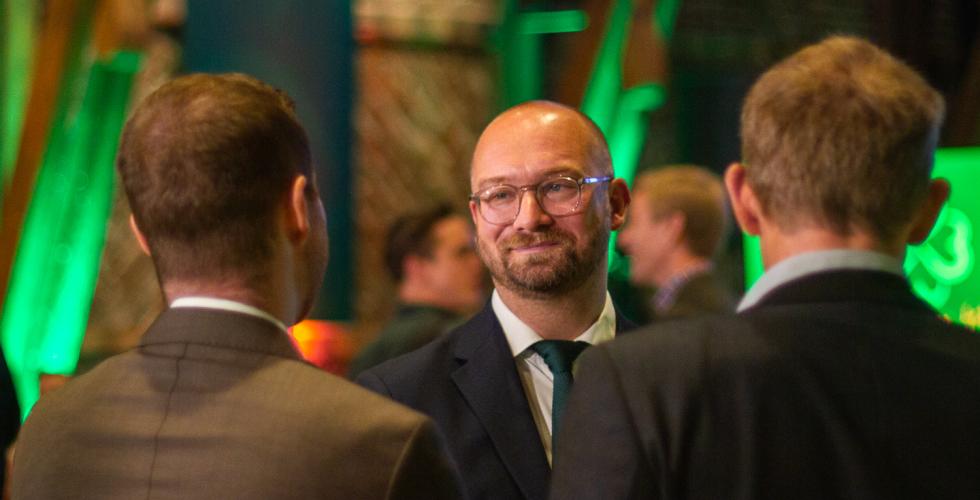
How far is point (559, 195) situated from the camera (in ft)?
7.82

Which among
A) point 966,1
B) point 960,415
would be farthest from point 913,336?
point 966,1

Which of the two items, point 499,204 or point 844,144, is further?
point 499,204

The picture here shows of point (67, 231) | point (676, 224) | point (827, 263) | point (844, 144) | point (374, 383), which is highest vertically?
point (844, 144)

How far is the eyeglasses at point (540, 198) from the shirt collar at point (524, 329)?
16cm

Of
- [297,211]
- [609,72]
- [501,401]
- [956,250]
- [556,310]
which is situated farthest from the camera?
[609,72]

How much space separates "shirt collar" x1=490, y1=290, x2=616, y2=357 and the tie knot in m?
0.03

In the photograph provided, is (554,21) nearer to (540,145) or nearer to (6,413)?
(540,145)

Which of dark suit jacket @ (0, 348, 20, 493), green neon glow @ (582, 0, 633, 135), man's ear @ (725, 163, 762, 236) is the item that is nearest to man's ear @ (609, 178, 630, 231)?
man's ear @ (725, 163, 762, 236)

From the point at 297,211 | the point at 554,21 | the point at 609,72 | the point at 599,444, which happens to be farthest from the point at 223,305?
the point at 554,21

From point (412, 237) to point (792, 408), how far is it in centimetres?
310

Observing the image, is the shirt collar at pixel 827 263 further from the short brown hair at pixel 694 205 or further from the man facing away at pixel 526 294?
the short brown hair at pixel 694 205

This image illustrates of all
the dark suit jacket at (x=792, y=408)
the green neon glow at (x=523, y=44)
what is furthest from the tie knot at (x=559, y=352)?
the green neon glow at (x=523, y=44)

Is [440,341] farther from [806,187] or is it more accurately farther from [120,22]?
[120,22]

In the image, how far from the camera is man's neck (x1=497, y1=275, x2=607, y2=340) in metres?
2.36
